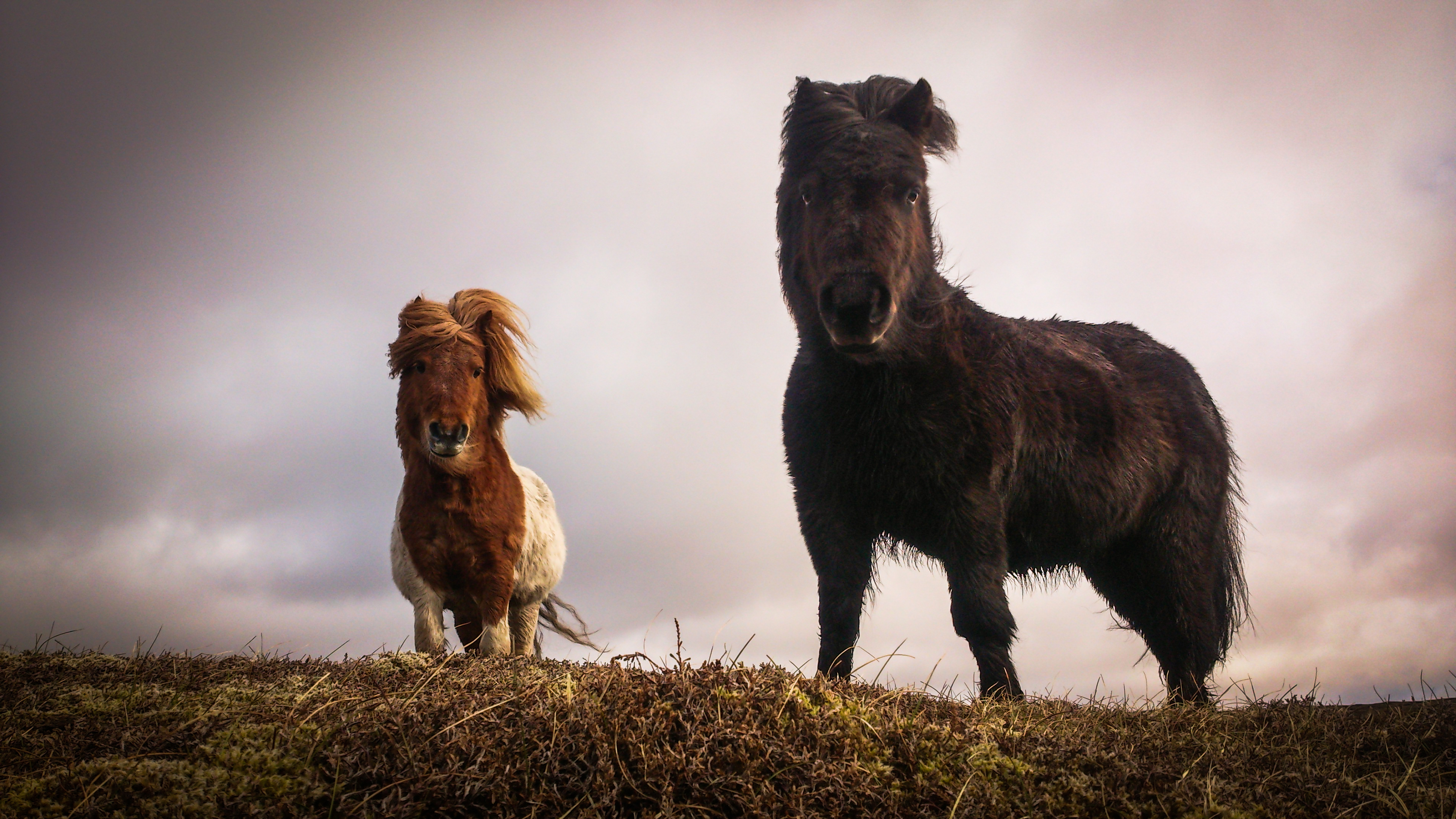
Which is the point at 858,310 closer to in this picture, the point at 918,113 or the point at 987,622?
the point at 918,113

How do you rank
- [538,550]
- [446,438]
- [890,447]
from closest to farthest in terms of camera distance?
1. [890,447]
2. [446,438]
3. [538,550]

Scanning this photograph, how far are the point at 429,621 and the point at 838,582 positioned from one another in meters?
2.95

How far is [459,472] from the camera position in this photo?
5918mm

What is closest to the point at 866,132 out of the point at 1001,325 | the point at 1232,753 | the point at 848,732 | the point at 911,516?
the point at 1001,325

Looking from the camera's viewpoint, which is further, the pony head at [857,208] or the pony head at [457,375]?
the pony head at [457,375]

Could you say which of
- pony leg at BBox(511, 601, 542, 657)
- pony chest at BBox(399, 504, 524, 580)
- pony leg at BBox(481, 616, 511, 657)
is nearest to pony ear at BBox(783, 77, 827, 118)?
pony chest at BBox(399, 504, 524, 580)

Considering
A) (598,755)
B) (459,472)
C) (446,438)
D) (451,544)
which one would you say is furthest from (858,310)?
(451,544)

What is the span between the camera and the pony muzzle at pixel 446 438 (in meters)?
5.59

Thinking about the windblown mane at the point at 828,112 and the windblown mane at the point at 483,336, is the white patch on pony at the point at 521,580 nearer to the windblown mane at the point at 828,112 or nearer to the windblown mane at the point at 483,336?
the windblown mane at the point at 483,336

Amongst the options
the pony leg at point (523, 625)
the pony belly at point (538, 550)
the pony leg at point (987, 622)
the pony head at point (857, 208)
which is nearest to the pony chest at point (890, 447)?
the pony head at point (857, 208)

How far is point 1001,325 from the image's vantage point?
5832 millimetres

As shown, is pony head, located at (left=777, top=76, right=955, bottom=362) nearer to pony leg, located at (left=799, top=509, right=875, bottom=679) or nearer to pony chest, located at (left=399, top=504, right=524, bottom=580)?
pony leg, located at (left=799, top=509, right=875, bottom=679)

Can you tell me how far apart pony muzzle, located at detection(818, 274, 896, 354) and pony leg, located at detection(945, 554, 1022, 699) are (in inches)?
59.0

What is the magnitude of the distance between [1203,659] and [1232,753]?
3108 mm
